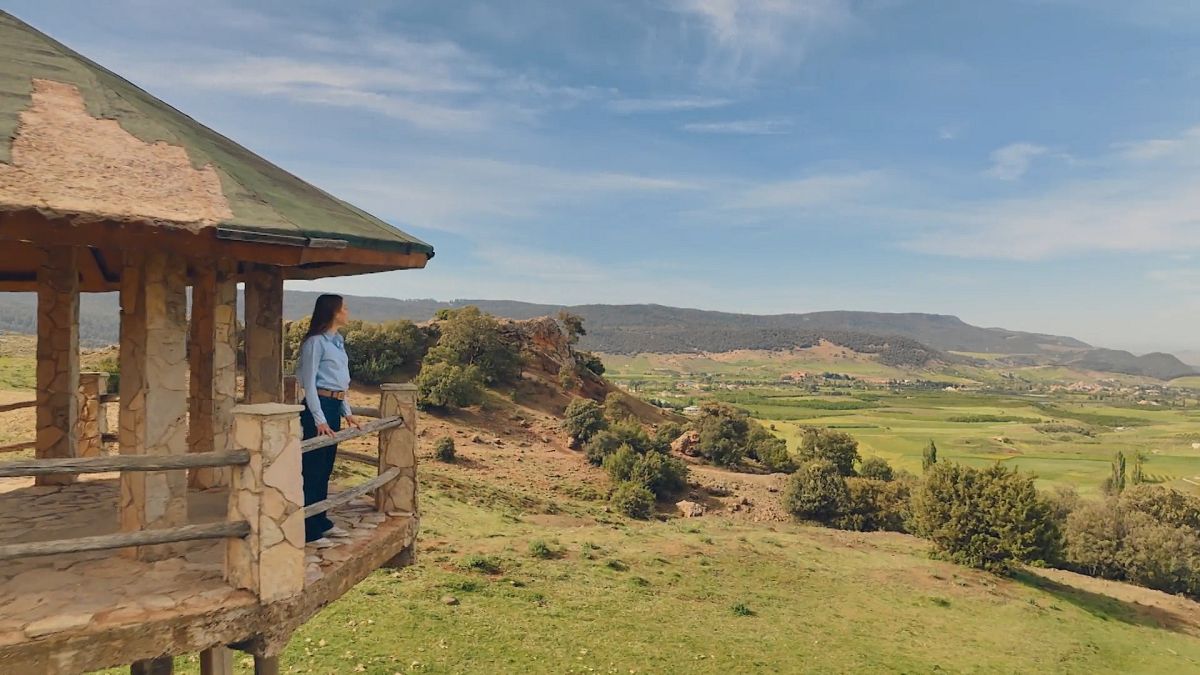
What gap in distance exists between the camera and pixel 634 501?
3303cm

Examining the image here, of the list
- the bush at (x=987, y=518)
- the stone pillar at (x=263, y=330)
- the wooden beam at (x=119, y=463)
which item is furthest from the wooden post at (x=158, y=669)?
the bush at (x=987, y=518)

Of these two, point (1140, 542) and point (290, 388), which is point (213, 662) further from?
point (1140, 542)

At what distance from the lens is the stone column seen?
7215 millimetres

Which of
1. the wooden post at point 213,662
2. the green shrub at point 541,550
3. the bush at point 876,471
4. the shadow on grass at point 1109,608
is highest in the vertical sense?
the wooden post at point 213,662

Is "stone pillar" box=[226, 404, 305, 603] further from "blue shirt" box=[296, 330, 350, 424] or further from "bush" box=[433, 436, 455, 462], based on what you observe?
"bush" box=[433, 436, 455, 462]

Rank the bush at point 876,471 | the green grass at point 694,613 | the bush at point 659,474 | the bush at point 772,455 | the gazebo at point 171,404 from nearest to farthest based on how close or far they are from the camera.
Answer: the gazebo at point 171,404 → the green grass at point 694,613 → the bush at point 659,474 → the bush at point 772,455 → the bush at point 876,471

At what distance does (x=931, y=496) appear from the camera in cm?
3022

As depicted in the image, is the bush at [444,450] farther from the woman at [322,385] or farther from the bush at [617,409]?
the woman at [322,385]

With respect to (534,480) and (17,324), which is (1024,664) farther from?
(17,324)

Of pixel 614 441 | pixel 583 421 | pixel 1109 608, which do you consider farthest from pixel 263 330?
pixel 583 421

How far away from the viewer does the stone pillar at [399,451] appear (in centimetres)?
636

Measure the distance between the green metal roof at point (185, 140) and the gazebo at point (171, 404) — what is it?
20mm

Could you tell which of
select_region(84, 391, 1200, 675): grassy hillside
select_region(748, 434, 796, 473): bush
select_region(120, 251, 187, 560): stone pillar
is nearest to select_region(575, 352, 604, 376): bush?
select_region(748, 434, 796, 473): bush

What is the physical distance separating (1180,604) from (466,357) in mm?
40418
